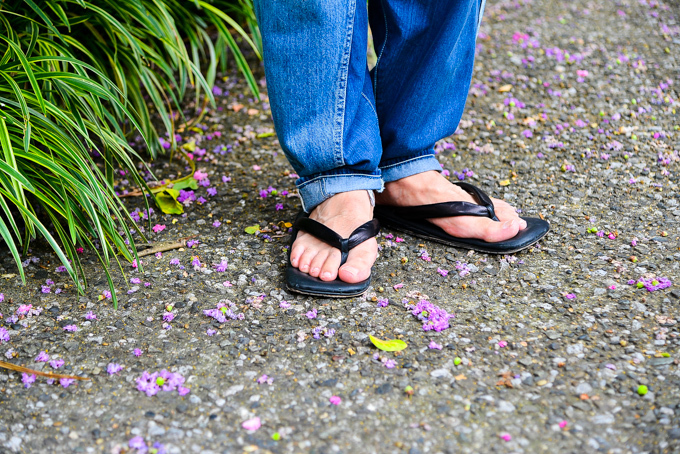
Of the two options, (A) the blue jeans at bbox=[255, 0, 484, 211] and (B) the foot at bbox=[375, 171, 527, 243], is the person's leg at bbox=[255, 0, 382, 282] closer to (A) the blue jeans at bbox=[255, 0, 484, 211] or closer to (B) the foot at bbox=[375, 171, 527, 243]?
(A) the blue jeans at bbox=[255, 0, 484, 211]

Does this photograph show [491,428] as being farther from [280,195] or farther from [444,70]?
[280,195]

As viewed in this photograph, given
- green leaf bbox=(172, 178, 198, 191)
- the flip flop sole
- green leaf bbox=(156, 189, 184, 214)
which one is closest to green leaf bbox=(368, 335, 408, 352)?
the flip flop sole

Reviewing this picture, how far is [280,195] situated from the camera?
6.68 ft

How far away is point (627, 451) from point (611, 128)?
1591 millimetres

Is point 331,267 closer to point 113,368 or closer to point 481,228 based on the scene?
point 481,228

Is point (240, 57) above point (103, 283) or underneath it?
above

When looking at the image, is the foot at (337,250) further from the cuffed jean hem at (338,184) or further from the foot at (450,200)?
the foot at (450,200)

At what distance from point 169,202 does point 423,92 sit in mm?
876

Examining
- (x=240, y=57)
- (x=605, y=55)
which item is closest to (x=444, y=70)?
(x=240, y=57)

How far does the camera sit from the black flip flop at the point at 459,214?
1655mm

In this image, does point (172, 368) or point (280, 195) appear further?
point (280, 195)

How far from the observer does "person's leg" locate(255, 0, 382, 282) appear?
1399mm

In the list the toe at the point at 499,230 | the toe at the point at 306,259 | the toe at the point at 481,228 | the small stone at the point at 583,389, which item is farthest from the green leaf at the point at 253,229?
the small stone at the point at 583,389

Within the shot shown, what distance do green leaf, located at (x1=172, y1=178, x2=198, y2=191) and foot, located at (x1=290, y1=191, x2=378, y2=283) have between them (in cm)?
57
